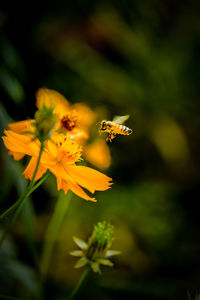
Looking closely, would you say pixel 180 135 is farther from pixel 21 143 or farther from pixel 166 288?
pixel 21 143

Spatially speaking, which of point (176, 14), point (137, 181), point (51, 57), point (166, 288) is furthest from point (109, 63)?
point (166, 288)

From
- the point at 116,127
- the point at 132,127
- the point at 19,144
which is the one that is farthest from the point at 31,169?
the point at 132,127

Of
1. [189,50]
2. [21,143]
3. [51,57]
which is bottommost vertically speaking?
[21,143]

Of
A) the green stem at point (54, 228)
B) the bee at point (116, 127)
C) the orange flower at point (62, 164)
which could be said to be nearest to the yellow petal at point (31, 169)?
the orange flower at point (62, 164)

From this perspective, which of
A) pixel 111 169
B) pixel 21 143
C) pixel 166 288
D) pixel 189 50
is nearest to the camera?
pixel 21 143

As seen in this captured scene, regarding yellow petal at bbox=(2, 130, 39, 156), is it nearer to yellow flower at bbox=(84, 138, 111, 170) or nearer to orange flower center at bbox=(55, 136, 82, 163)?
orange flower center at bbox=(55, 136, 82, 163)
